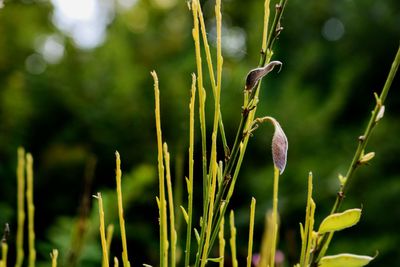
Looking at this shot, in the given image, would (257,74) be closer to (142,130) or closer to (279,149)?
(279,149)

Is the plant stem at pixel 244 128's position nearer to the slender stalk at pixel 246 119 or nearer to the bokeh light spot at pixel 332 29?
the slender stalk at pixel 246 119

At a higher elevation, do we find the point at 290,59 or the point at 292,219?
the point at 290,59

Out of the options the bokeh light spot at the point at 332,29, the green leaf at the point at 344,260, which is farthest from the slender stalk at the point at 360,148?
the bokeh light spot at the point at 332,29

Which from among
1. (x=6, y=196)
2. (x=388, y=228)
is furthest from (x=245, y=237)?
(x=6, y=196)

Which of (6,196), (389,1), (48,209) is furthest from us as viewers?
(389,1)

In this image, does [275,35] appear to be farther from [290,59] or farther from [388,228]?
[290,59]

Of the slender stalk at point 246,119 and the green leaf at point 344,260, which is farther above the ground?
the slender stalk at point 246,119

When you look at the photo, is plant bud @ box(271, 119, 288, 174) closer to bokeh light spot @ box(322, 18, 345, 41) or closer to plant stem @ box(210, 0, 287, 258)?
plant stem @ box(210, 0, 287, 258)

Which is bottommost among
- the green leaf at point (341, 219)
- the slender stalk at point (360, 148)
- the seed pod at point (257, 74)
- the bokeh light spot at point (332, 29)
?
the green leaf at point (341, 219)

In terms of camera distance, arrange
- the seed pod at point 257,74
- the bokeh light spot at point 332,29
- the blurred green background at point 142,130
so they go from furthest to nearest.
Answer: the bokeh light spot at point 332,29
the blurred green background at point 142,130
the seed pod at point 257,74
